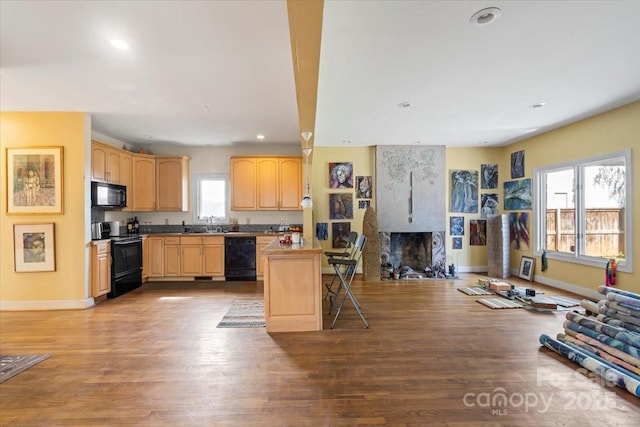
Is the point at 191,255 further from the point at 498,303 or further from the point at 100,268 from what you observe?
the point at 498,303

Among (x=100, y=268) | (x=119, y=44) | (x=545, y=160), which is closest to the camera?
(x=119, y=44)

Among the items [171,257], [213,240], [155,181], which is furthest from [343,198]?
[155,181]

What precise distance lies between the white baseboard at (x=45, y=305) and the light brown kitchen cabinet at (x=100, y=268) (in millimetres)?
197

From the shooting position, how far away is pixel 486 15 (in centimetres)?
219

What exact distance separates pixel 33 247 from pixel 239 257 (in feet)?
10.1

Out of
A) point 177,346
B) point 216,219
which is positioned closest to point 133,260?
point 216,219

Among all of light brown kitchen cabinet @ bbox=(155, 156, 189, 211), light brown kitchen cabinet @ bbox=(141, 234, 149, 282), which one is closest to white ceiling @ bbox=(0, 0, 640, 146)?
light brown kitchen cabinet @ bbox=(155, 156, 189, 211)

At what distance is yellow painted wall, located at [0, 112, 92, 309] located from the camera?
4.33 m

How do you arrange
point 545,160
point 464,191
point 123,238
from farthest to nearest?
point 464,191
point 545,160
point 123,238

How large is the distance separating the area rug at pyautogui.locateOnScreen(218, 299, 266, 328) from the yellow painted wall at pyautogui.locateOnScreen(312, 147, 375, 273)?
246cm

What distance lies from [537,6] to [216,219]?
20.3 feet

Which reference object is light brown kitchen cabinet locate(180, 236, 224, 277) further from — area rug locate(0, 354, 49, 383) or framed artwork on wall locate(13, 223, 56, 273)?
area rug locate(0, 354, 49, 383)

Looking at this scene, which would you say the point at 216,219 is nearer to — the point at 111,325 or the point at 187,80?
the point at 111,325

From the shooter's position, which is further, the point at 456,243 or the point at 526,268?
the point at 456,243
